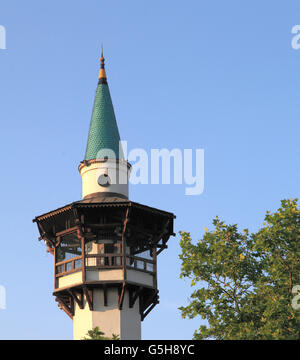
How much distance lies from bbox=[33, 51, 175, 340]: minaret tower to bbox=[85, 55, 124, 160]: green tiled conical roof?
10cm

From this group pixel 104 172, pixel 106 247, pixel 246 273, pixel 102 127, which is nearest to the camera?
pixel 246 273

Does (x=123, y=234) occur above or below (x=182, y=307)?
above

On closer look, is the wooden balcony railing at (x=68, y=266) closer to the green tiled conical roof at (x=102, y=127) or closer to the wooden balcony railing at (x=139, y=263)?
the wooden balcony railing at (x=139, y=263)

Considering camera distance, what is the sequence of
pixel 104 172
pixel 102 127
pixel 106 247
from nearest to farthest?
pixel 106 247, pixel 104 172, pixel 102 127

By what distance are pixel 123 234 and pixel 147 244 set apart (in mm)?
2985

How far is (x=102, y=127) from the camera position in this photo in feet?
164

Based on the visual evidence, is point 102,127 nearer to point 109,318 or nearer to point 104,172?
point 104,172

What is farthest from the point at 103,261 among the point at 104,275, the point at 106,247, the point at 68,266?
the point at 68,266

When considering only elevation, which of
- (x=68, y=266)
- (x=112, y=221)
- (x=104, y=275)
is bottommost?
(x=104, y=275)

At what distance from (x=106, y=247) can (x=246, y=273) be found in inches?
463

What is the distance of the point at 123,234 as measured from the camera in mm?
44906
